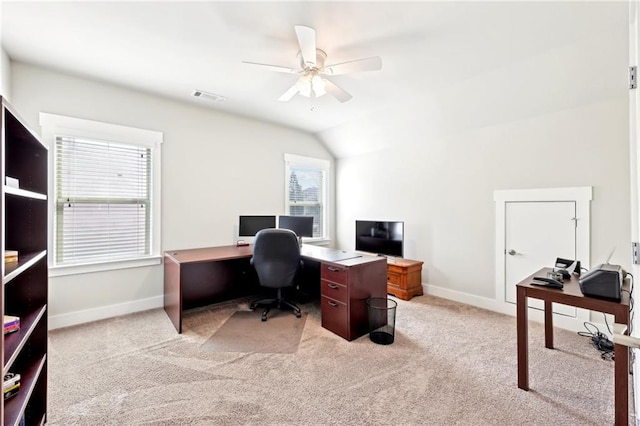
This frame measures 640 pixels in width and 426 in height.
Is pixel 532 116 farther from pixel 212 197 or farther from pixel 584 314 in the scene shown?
pixel 212 197

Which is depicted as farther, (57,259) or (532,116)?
(532,116)

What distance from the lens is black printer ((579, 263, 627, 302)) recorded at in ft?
5.48

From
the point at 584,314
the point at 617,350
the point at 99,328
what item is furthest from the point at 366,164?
the point at 99,328

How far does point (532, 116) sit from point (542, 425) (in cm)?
305

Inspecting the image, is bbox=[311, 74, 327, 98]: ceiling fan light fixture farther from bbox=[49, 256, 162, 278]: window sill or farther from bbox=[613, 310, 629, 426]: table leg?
bbox=[49, 256, 162, 278]: window sill

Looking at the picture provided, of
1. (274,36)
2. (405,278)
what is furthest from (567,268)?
(274,36)

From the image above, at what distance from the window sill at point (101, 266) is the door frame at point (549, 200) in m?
4.34

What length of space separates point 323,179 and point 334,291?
3.10 meters

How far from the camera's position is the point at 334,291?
2898 mm

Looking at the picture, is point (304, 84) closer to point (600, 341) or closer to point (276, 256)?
point (276, 256)

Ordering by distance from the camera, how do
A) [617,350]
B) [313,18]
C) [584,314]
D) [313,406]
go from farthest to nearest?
[584,314] < [313,18] < [313,406] < [617,350]

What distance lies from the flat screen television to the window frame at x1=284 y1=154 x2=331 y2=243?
90cm

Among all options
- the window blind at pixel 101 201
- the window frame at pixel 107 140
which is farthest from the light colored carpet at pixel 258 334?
the window blind at pixel 101 201

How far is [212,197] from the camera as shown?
4059 mm
